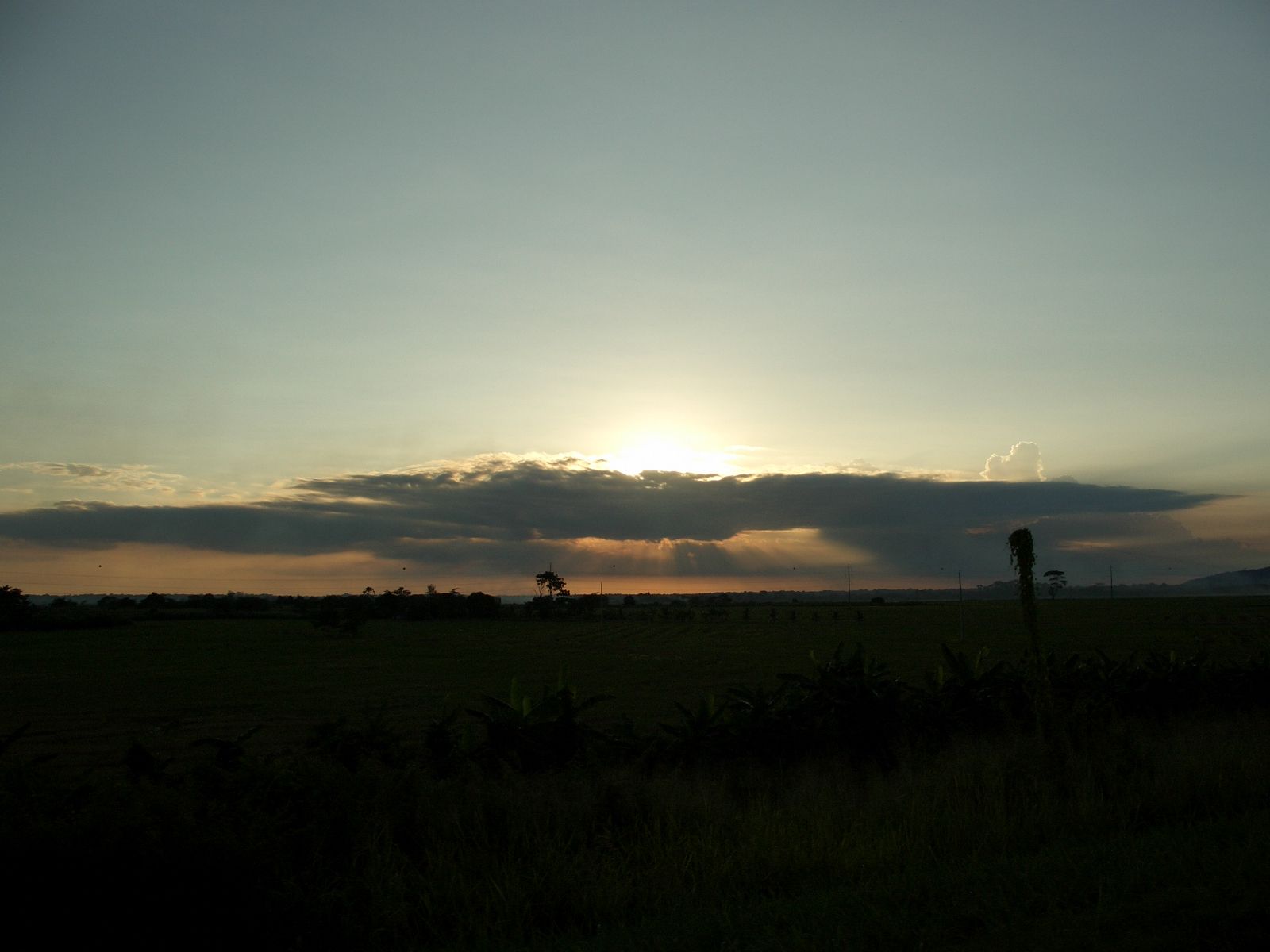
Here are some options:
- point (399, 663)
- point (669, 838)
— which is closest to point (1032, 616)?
point (669, 838)

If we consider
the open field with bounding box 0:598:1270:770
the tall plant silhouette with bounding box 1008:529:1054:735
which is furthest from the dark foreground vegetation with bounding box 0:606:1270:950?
the open field with bounding box 0:598:1270:770

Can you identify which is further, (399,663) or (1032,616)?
(399,663)

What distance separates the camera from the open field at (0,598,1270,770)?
72.9 ft

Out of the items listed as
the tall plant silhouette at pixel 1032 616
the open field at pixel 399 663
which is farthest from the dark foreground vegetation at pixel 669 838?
the open field at pixel 399 663

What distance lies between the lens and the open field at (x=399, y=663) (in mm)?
22219

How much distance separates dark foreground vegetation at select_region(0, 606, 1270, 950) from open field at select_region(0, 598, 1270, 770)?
231cm

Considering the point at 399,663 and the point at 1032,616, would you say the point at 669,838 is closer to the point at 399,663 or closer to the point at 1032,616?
the point at 1032,616

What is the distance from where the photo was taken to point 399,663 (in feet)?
142

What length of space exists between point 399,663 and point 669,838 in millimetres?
39459

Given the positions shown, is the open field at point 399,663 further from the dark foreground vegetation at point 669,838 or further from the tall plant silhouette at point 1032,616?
the tall plant silhouette at point 1032,616

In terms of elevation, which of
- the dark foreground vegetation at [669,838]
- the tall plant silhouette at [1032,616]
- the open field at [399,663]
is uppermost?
the tall plant silhouette at [1032,616]

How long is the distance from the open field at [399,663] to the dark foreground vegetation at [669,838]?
2311 mm

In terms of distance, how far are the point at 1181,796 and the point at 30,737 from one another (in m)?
22.2

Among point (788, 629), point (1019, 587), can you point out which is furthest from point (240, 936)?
point (788, 629)
